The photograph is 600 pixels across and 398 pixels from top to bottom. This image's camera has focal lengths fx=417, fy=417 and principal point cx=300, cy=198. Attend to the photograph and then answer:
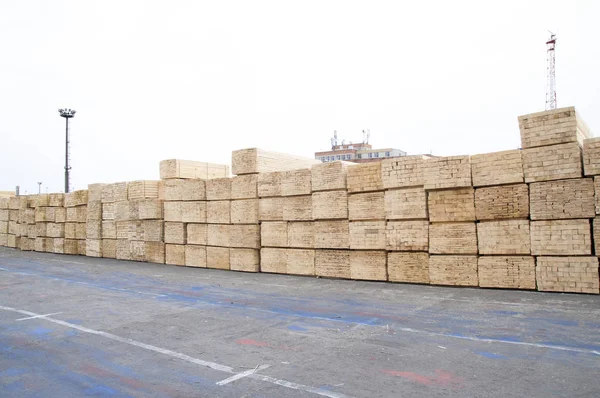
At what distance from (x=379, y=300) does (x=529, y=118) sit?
4.79m

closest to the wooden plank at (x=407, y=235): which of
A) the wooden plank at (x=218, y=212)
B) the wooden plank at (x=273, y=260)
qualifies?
the wooden plank at (x=273, y=260)

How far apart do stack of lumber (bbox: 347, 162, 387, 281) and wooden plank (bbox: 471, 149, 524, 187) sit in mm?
2191

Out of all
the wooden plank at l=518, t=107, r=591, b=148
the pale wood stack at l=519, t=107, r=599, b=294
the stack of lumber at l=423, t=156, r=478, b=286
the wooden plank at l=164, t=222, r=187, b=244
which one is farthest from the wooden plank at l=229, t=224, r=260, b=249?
the wooden plank at l=518, t=107, r=591, b=148

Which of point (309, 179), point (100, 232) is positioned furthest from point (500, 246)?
point (100, 232)

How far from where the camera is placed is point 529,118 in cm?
847

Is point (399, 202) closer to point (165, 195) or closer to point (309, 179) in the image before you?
point (309, 179)

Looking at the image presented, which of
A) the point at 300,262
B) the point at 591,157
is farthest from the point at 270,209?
the point at 591,157

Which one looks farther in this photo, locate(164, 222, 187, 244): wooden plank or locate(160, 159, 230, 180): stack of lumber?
locate(160, 159, 230, 180): stack of lumber

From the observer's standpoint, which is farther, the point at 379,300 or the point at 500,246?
the point at 500,246

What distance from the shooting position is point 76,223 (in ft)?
62.8

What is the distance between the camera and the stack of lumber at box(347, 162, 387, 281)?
33.2ft

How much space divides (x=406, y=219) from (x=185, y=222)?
789cm

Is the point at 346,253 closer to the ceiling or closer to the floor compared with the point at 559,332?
closer to the ceiling

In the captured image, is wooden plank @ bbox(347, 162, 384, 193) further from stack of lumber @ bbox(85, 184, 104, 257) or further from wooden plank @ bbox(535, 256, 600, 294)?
stack of lumber @ bbox(85, 184, 104, 257)
